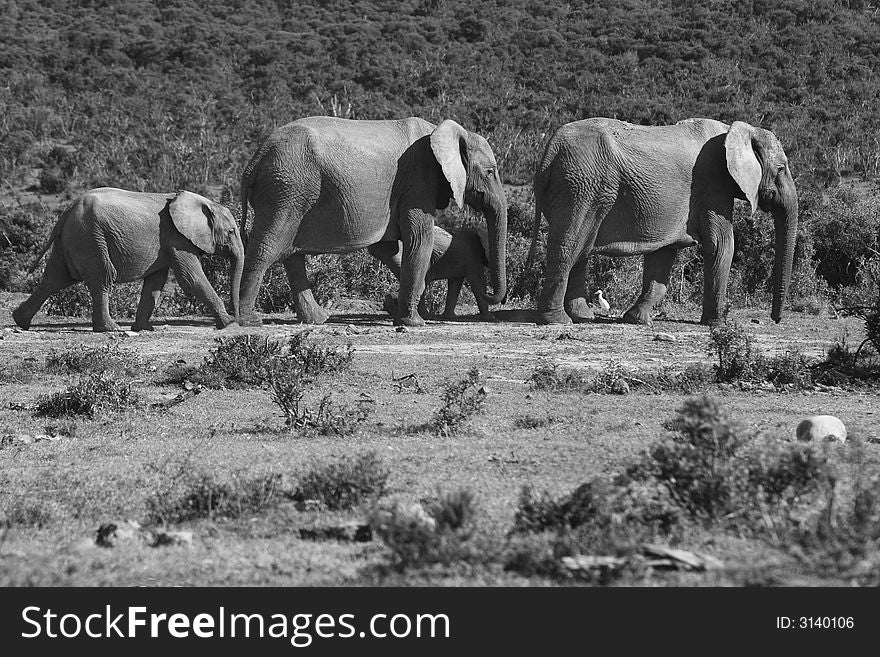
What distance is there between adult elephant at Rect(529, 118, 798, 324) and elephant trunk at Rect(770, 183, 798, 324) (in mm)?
13

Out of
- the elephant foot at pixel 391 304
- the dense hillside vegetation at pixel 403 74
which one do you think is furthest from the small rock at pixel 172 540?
the dense hillside vegetation at pixel 403 74

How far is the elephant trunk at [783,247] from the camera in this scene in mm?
14820

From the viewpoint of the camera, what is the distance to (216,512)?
→ 17.8 ft

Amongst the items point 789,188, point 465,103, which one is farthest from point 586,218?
point 465,103

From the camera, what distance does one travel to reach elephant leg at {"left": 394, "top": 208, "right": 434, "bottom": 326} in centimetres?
1473

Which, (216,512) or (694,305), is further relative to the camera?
(694,305)

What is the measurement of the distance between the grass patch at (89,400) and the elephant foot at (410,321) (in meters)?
6.12

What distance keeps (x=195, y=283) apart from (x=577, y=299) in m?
5.18

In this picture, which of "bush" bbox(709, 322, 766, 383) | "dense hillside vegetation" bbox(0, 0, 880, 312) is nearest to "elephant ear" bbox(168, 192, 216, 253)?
"bush" bbox(709, 322, 766, 383)

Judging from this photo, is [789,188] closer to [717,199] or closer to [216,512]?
[717,199]

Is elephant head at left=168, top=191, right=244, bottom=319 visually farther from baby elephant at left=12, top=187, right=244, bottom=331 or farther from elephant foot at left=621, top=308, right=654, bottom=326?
elephant foot at left=621, top=308, right=654, bottom=326

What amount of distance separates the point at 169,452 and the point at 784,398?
4.79m

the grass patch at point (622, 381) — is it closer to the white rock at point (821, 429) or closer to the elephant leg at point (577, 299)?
the white rock at point (821, 429)

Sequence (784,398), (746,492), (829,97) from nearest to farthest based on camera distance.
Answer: (746,492) → (784,398) → (829,97)
